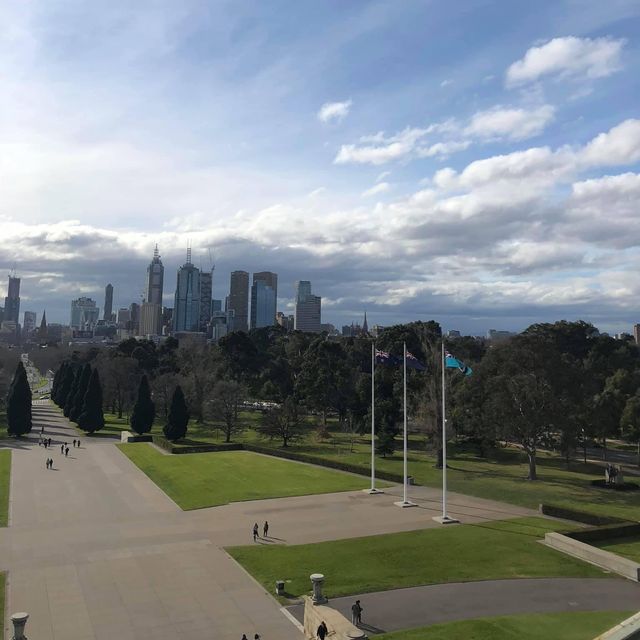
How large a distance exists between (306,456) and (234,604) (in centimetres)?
3411

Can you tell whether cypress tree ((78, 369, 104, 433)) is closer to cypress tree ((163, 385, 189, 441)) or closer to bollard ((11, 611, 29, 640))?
cypress tree ((163, 385, 189, 441))

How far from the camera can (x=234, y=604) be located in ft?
73.1

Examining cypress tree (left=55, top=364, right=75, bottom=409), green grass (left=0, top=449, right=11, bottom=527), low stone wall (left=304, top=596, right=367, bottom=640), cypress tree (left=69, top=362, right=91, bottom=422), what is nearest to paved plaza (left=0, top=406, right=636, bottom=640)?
green grass (left=0, top=449, right=11, bottom=527)

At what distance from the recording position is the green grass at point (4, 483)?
34.4 metres

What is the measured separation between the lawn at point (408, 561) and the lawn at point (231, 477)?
40.0ft

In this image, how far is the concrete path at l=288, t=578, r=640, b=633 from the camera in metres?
21.1

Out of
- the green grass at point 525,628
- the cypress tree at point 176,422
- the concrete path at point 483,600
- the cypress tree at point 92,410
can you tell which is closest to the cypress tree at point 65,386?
the cypress tree at point 92,410

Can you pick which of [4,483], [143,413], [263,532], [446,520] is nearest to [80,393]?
[143,413]

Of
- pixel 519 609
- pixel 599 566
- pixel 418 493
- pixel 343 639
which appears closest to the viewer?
pixel 343 639

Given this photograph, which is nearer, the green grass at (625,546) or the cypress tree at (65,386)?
the green grass at (625,546)

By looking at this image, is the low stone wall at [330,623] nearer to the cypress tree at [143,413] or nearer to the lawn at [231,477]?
the lawn at [231,477]

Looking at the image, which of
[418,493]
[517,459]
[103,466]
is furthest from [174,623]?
[517,459]

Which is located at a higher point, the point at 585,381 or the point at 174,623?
the point at 585,381

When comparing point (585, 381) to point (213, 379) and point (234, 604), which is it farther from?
point (213, 379)
